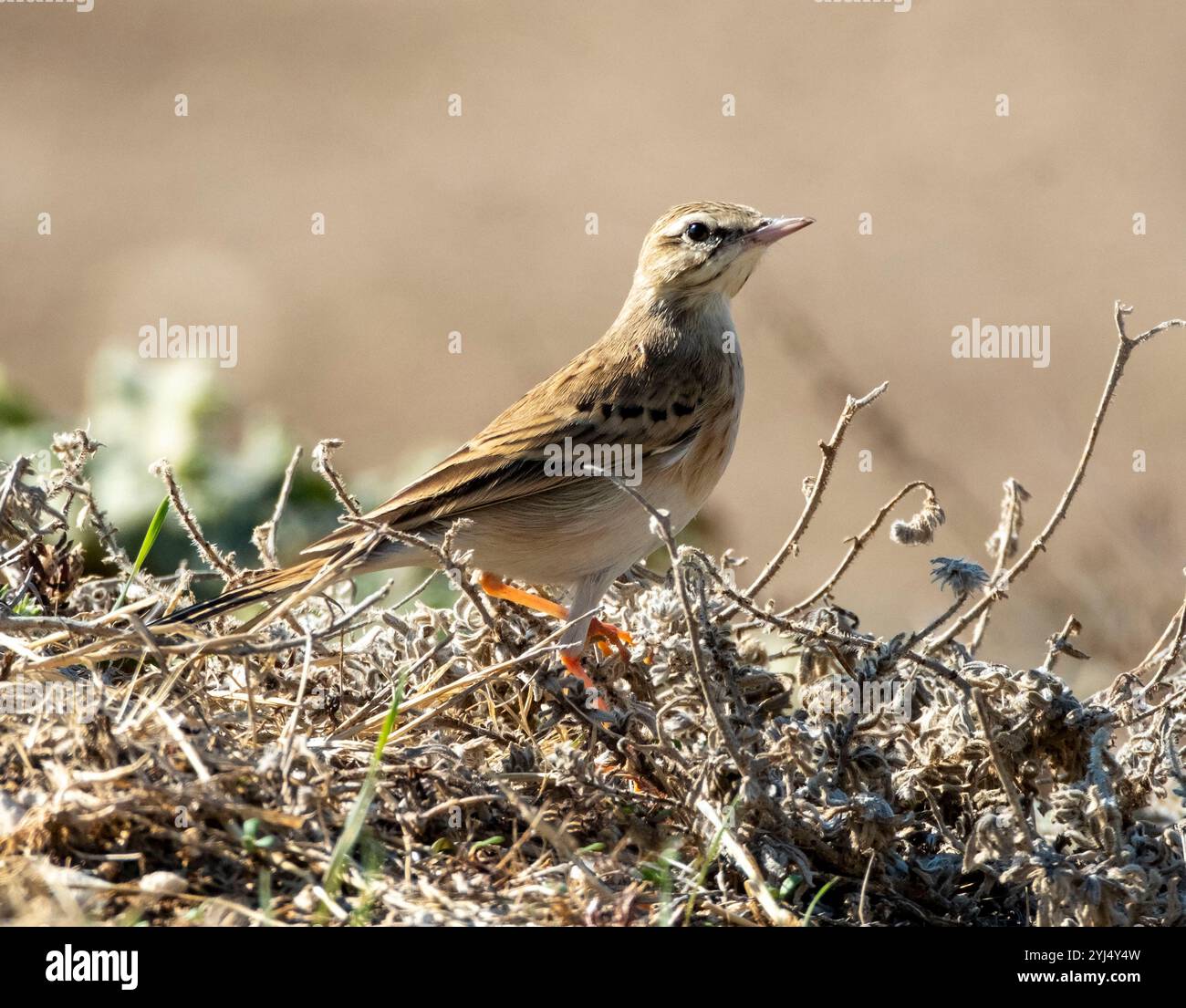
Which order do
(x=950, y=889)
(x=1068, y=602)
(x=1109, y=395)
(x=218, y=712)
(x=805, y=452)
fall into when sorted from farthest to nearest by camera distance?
1. (x=805, y=452)
2. (x=1068, y=602)
3. (x=1109, y=395)
4. (x=218, y=712)
5. (x=950, y=889)

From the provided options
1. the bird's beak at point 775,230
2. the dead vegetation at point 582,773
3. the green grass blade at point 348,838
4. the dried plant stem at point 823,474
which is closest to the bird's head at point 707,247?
the bird's beak at point 775,230

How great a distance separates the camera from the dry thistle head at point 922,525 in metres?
4.26

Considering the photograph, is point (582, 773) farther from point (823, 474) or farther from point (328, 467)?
point (328, 467)

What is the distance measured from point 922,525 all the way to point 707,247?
7.61ft

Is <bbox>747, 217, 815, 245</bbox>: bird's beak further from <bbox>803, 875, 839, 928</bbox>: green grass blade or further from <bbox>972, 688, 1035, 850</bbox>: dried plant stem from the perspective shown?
<bbox>803, 875, 839, 928</bbox>: green grass blade

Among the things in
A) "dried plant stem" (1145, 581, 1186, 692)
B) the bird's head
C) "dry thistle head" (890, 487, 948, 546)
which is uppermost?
the bird's head

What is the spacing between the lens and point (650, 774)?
4238 millimetres

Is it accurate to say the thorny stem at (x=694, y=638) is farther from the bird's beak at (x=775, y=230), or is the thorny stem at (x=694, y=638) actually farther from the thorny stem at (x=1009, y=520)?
the bird's beak at (x=775, y=230)

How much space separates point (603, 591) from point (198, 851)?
2.18 metres

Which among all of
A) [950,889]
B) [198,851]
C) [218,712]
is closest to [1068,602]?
[950,889]

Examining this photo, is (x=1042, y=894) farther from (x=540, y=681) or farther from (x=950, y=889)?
(x=540, y=681)

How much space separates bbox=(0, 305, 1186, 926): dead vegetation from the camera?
3438mm

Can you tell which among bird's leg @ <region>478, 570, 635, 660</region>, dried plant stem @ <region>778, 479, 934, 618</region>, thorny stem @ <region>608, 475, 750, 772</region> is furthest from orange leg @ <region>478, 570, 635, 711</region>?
thorny stem @ <region>608, 475, 750, 772</region>

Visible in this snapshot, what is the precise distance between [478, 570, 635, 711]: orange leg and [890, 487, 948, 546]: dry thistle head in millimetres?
948
